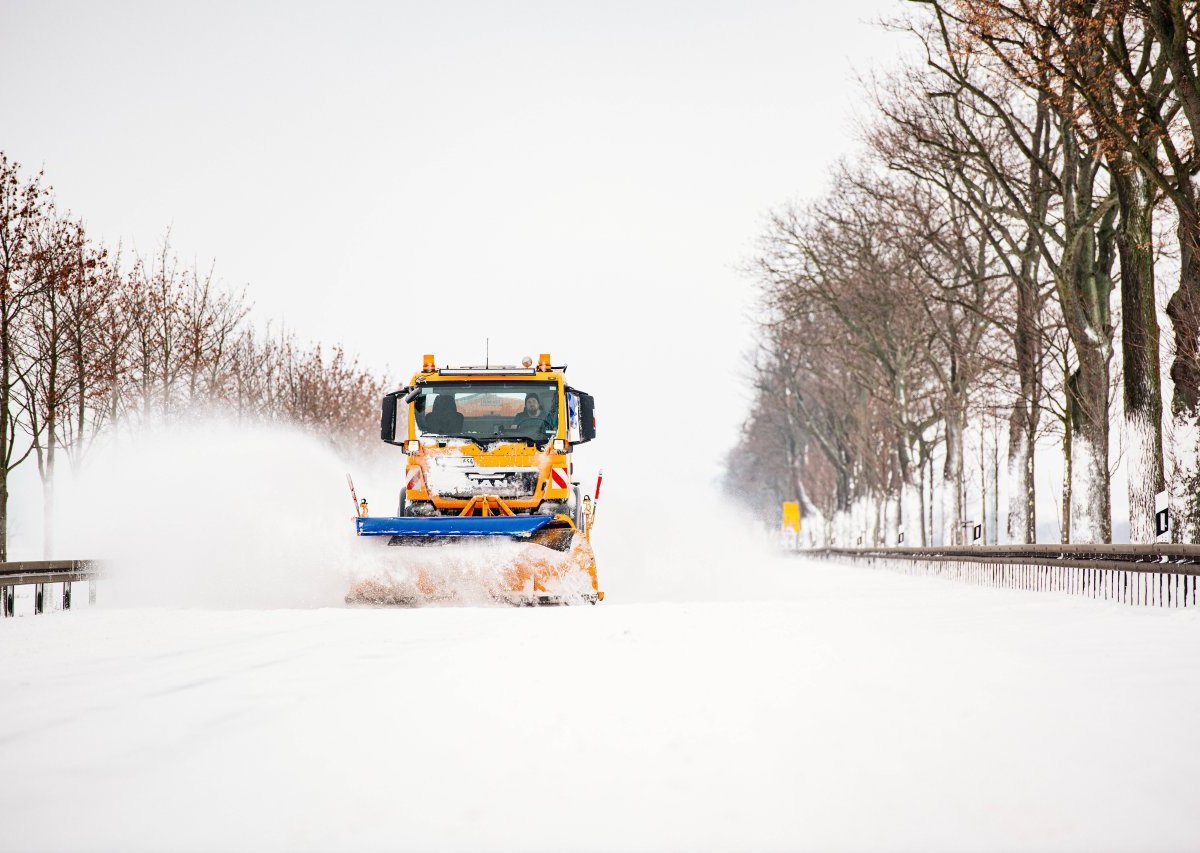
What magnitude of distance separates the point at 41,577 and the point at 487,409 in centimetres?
596

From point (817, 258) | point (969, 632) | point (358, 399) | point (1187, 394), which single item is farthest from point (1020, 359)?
point (358, 399)

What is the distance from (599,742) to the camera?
225 inches

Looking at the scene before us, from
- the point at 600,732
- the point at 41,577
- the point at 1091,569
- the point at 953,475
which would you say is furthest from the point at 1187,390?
the point at 953,475

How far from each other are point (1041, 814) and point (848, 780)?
750 millimetres

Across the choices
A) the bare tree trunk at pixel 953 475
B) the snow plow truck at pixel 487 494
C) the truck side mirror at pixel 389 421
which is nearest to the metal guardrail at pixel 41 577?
the snow plow truck at pixel 487 494

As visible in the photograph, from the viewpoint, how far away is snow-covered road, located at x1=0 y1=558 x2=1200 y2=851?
4.33 metres

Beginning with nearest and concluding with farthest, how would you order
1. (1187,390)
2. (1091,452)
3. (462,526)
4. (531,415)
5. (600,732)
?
(600,732) < (462,526) < (531,415) < (1187,390) < (1091,452)

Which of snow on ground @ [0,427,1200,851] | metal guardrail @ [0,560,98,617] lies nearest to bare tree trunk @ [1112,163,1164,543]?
snow on ground @ [0,427,1200,851]

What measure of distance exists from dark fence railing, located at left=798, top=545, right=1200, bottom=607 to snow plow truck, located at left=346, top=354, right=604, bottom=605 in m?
6.45

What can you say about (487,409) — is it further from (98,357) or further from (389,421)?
(98,357)

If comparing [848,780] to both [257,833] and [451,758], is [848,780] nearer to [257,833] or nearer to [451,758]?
[451,758]

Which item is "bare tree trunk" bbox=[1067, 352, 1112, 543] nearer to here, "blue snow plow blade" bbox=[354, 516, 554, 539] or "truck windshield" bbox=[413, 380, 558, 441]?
"truck windshield" bbox=[413, 380, 558, 441]

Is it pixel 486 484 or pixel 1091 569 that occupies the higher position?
pixel 486 484

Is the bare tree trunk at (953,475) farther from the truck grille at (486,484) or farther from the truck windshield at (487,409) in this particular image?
the truck grille at (486,484)
